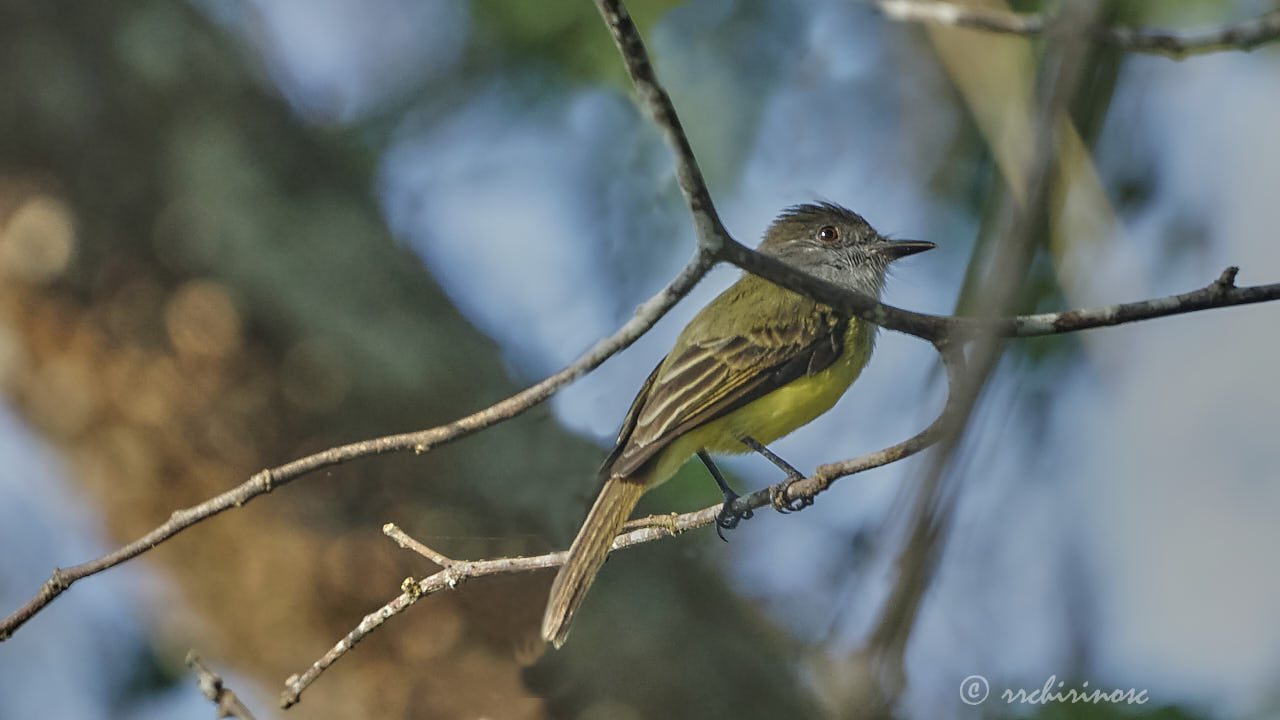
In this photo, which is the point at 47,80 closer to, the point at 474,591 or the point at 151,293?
the point at 151,293

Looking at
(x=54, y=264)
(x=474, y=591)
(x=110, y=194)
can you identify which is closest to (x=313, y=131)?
(x=110, y=194)

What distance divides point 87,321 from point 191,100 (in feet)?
4.27

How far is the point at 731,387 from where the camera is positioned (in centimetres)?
411

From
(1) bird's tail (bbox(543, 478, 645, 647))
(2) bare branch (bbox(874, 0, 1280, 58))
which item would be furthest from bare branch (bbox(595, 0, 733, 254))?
(1) bird's tail (bbox(543, 478, 645, 647))

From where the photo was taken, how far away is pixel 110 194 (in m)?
5.98

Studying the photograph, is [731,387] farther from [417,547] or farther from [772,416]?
[417,547]

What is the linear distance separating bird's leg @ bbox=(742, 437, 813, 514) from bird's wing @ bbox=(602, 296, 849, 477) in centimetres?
21

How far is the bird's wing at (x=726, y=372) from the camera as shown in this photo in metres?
4.00

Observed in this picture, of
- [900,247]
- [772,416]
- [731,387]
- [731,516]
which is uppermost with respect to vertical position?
[900,247]

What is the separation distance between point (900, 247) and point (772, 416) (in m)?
1.49

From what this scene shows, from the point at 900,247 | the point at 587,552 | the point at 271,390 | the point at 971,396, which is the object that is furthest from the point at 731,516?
the point at 971,396

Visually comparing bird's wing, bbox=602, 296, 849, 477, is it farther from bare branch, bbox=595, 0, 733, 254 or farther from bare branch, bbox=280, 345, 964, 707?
bare branch, bbox=595, 0, 733, 254

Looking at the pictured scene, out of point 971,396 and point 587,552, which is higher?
point 587,552

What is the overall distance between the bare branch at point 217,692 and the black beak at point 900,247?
148 inches
